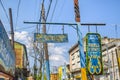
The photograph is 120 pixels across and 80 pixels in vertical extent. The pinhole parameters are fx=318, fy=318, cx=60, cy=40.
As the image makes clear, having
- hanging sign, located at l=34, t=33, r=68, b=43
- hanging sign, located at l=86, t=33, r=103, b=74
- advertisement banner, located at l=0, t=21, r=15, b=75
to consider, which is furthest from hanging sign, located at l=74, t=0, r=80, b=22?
advertisement banner, located at l=0, t=21, r=15, b=75

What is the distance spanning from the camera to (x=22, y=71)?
144ft

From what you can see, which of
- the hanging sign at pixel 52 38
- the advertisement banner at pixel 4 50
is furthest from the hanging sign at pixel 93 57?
the advertisement banner at pixel 4 50

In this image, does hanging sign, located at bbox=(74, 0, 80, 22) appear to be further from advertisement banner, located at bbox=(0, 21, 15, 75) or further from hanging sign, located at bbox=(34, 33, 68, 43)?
advertisement banner, located at bbox=(0, 21, 15, 75)

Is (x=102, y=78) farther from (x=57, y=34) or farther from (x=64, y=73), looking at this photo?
(x=57, y=34)

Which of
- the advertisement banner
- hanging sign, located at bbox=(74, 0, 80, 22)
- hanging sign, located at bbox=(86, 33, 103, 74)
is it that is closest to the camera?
the advertisement banner

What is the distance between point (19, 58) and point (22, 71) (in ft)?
8.25

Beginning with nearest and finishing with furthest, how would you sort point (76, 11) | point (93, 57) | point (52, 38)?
point (93, 57), point (76, 11), point (52, 38)

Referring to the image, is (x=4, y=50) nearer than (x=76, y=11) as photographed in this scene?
Yes

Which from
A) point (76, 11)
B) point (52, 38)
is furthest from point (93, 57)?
point (52, 38)

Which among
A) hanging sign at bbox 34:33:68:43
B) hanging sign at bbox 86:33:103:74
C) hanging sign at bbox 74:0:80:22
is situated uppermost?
hanging sign at bbox 74:0:80:22

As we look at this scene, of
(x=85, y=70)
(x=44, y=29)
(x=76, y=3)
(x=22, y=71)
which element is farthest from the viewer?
(x=22, y=71)

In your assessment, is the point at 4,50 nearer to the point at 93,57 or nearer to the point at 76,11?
the point at 93,57

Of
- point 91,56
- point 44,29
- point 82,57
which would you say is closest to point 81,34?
point 82,57

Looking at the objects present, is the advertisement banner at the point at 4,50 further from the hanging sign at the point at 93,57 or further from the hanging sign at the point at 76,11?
the hanging sign at the point at 76,11
